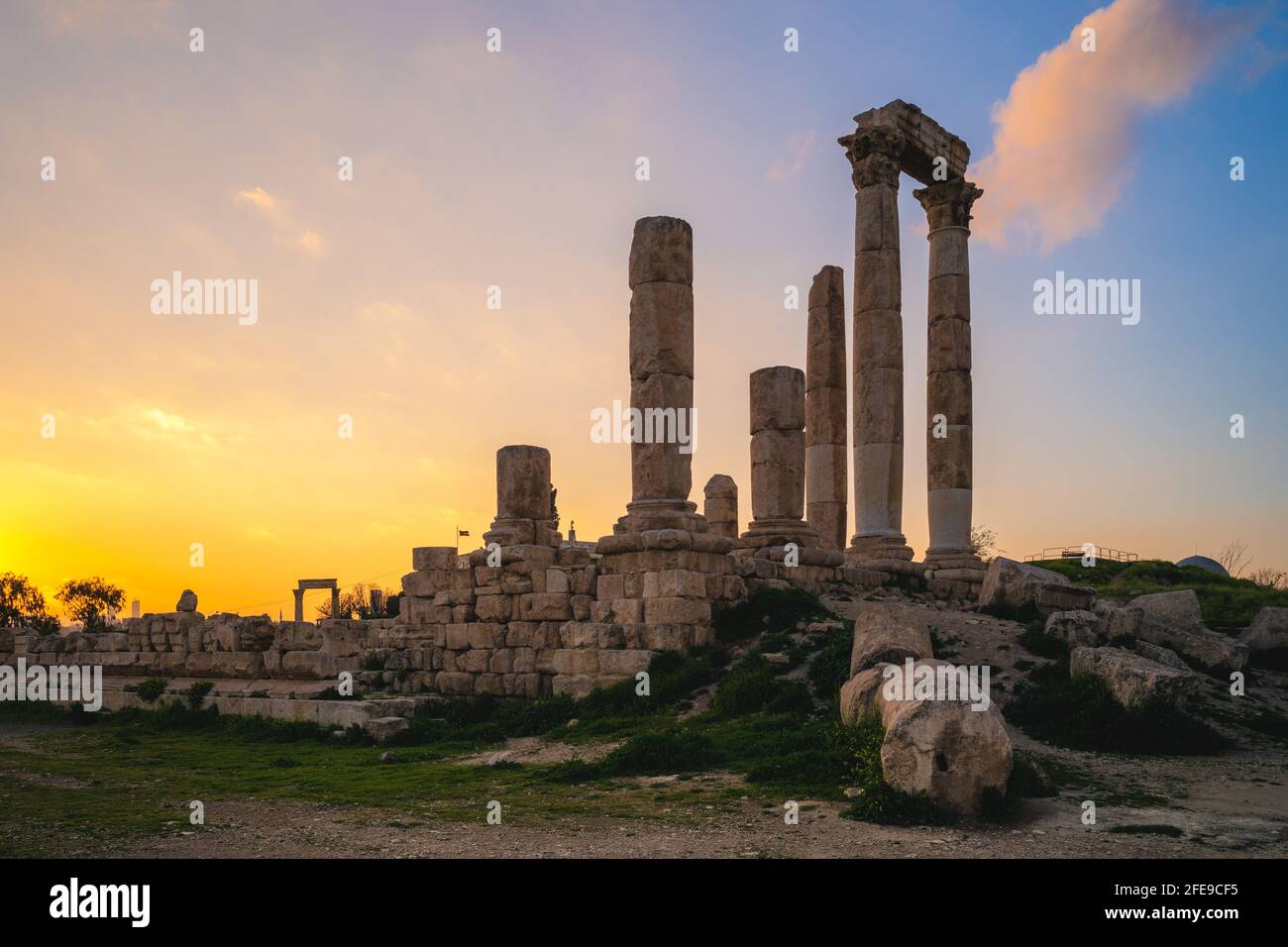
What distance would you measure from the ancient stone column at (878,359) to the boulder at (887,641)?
432 inches

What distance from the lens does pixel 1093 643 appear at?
50.0 feet

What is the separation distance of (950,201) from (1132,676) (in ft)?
51.9

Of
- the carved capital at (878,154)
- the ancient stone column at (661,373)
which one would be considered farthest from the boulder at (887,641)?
the carved capital at (878,154)

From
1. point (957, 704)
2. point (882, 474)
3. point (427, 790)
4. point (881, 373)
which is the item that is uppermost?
point (881, 373)

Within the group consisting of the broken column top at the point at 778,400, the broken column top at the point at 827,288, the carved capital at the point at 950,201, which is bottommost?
the broken column top at the point at 778,400

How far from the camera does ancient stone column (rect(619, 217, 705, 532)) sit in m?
17.5

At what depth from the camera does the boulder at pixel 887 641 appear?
12.0 meters

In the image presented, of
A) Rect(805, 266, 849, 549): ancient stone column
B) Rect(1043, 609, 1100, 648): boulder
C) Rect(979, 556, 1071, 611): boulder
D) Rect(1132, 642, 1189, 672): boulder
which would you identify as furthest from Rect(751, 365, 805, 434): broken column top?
Rect(1132, 642, 1189, 672): boulder

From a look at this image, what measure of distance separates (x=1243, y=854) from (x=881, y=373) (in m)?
17.6

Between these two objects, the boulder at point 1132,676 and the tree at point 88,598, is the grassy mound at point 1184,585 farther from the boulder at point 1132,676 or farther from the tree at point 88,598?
the tree at point 88,598

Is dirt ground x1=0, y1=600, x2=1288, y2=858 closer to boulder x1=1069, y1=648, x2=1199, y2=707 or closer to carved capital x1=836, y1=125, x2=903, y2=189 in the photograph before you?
boulder x1=1069, y1=648, x2=1199, y2=707

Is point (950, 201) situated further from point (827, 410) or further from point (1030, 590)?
point (1030, 590)
